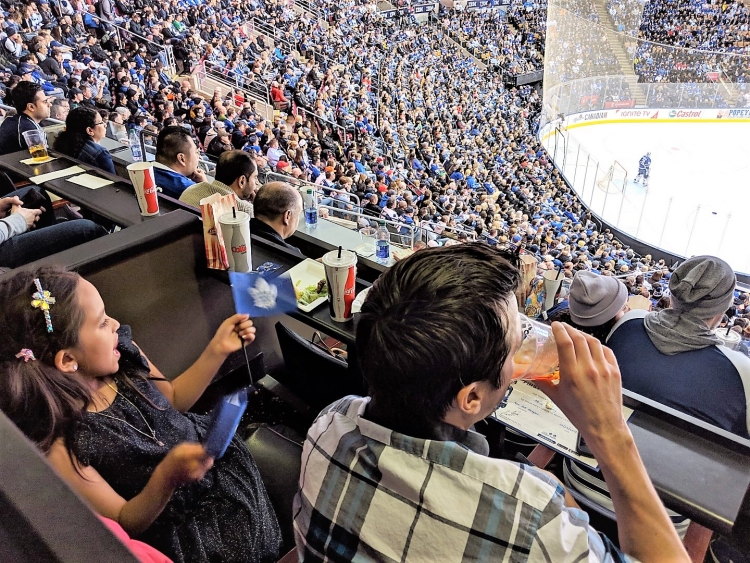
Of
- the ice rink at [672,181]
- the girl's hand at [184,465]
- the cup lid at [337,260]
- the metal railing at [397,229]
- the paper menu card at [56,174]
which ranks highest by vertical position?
the cup lid at [337,260]

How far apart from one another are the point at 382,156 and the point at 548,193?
4.09 m

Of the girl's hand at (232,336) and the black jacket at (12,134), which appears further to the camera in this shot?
the black jacket at (12,134)

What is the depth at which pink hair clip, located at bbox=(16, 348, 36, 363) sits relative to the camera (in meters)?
1.06

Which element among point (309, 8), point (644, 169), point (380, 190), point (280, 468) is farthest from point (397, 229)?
point (309, 8)

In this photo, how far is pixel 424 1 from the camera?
737 inches

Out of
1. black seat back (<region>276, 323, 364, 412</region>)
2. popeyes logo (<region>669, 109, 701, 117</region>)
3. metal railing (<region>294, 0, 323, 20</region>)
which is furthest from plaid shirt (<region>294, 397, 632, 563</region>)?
metal railing (<region>294, 0, 323, 20</region>)

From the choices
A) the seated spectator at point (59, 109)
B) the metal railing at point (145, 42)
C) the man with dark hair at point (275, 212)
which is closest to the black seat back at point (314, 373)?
the man with dark hair at point (275, 212)

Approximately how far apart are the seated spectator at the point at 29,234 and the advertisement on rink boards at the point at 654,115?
13.7m

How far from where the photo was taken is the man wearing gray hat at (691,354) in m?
1.42

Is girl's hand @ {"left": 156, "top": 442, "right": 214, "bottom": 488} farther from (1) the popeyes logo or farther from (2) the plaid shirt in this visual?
(1) the popeyes logo

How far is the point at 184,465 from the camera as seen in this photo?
1104 millimetres

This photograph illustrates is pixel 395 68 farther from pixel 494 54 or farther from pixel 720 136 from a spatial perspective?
pixel 720 136

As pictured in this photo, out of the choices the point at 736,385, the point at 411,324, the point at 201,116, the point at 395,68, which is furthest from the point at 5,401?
the point at 395,68

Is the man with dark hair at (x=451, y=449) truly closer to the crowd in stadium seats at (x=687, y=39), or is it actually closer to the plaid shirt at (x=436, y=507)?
the plaid shirt at (x=436, y=507)
